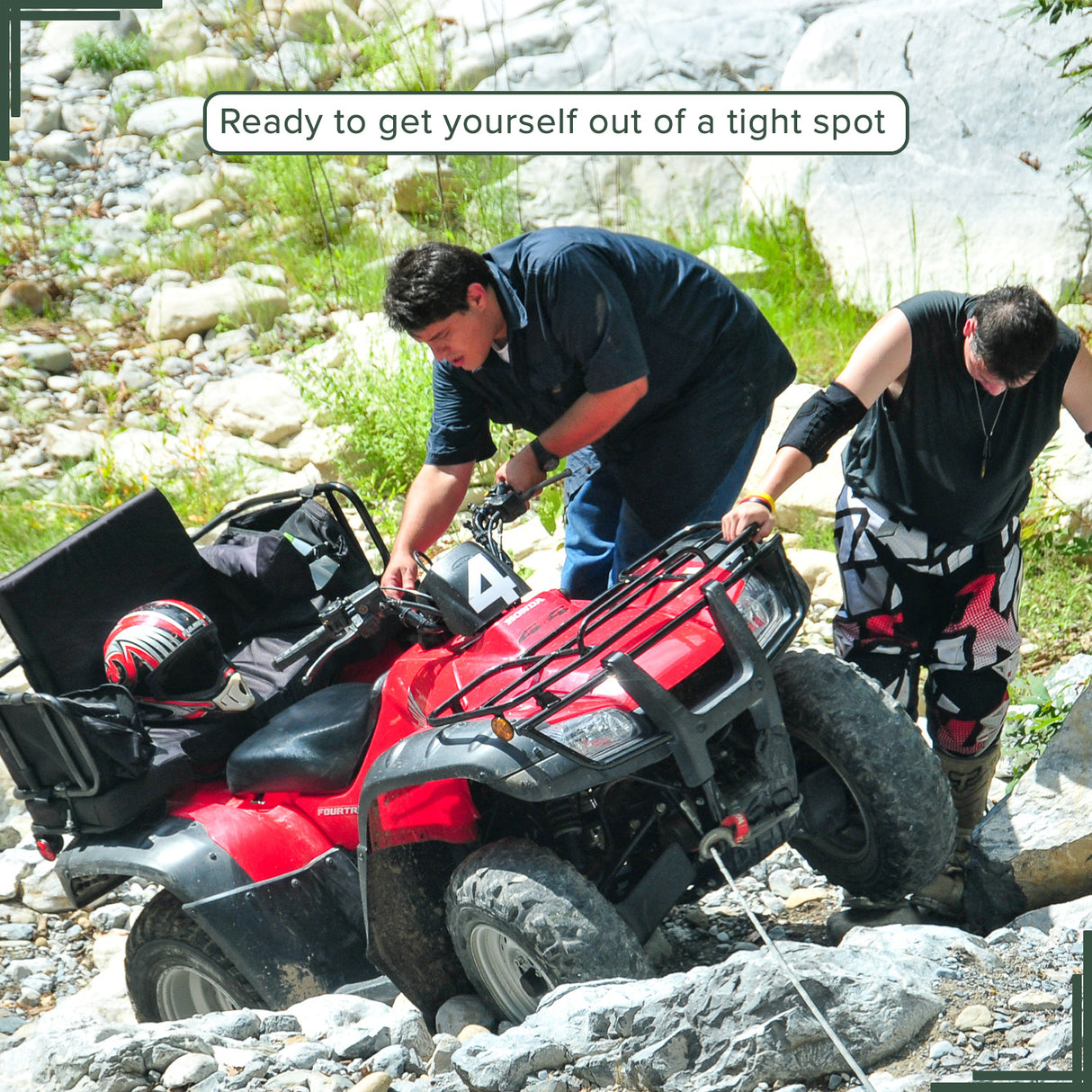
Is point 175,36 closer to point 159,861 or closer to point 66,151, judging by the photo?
point 66,151

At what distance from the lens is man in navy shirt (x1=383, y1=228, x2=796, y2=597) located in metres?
3.67

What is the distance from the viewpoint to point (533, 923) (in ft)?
9.21

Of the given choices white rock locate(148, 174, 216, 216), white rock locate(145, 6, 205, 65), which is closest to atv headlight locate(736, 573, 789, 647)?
white rock locate(148, 174, 216, 216)

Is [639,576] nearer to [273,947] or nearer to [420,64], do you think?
[273,947]

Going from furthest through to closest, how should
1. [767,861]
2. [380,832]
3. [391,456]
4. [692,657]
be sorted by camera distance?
1. [391,456]
2. [767,861]
3. [380,832]
4. [692,657]

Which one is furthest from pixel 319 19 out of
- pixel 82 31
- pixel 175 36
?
pixel 82 31

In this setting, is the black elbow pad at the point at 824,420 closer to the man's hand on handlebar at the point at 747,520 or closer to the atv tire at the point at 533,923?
the man's hand on handlebar at the point at 747,520

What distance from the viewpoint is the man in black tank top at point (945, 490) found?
3361 millimetres

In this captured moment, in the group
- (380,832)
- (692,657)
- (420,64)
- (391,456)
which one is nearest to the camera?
(692,657)

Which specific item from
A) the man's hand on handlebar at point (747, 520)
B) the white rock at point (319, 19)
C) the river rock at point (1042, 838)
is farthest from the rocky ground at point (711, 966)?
the white rock at point (319, 19)

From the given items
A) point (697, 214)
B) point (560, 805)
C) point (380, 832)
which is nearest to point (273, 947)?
point (380, 832)

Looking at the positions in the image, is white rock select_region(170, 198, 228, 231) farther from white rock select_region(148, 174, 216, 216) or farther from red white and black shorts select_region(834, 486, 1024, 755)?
red white and black shorts select_region(834, 486, 1024, 755)

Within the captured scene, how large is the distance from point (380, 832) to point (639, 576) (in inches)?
35.5

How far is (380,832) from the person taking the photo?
3.13 m
